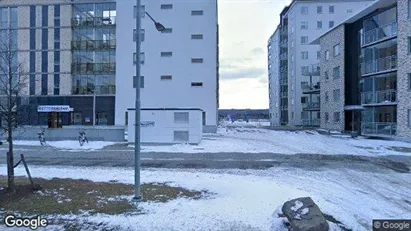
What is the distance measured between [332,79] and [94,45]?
2944 cm

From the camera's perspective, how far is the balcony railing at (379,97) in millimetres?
28164

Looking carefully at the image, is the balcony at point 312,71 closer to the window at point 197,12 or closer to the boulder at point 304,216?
the window at point 197,12

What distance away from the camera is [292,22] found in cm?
6494

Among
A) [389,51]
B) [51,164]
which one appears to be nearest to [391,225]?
[51,164]

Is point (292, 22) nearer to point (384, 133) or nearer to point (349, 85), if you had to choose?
point (349, 85)

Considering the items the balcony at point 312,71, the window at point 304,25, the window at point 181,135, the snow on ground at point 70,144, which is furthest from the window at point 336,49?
the snow on ground at point 70,144

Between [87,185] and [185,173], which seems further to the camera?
[185,173]

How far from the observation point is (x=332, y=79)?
1625 inches

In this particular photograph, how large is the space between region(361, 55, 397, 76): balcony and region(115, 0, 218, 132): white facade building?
48.6 ft

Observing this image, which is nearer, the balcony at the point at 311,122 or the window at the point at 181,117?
the window at the point at 181,117

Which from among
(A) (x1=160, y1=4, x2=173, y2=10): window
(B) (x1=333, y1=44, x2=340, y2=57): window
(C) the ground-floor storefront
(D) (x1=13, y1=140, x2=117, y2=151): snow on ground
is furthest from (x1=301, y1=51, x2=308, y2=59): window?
(D) (x1=13, y1=140, x2=117, y2=151): snow on ground

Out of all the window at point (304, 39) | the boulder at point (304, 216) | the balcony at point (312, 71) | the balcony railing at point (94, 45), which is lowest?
the boulder at point (304, 216)

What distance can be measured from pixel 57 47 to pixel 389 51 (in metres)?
36.3

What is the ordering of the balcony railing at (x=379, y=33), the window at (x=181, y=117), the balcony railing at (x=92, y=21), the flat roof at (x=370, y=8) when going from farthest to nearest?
the balcony railing at (x=92, y=21)
the flat roof at (x=370, y=8)
the balcony railing at (x=379, y=33)
the window at (x=181, y=117)
